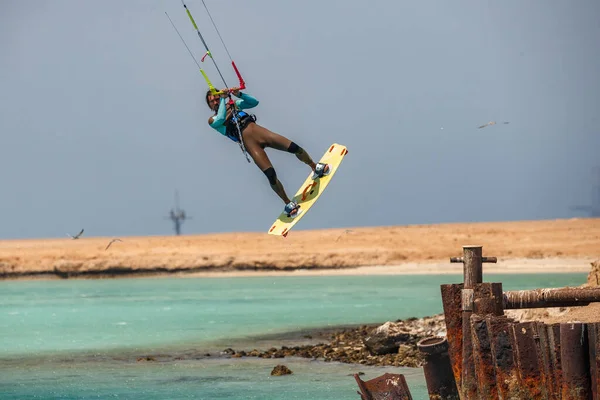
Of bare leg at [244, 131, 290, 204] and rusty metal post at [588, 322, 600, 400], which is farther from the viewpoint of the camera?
bare leg at [244, 131, 290, 204]

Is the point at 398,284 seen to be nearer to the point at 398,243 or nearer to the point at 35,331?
the point at 398,243

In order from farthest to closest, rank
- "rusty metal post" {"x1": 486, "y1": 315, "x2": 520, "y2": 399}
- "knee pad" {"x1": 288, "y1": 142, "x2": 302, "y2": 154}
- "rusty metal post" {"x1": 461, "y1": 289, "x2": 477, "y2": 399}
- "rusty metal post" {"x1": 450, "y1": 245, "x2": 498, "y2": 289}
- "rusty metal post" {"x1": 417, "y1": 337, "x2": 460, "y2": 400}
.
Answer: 1. "knee pad" {"x1": 288, "y1": 142, "x2": 302, "y2": 154}
2. "rusty metal post" {"x1": 417, "y1": 337, "x2": 460, "y2": 400}
3. "rusty metal post" {"x1": 450, "y1": 245, "x2": 498, "y2": 289}
4. "rusty metal post" {"x1": 461, "y1": 289, "x2": 477, "y2": 399}
5. "rusty metal post" {"x1": 486, "y1": 315, "x2": 520, "y2": 399}

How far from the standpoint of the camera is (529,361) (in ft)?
35.4

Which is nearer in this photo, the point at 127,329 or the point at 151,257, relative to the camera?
the point at 127,329

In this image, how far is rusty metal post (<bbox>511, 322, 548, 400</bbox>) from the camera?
1074cm

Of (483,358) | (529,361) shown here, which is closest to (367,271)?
(483,358)

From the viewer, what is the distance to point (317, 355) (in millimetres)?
24891

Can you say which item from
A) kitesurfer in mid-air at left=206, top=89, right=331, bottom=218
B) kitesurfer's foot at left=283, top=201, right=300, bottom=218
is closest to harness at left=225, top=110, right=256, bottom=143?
kitesurfer in mid-air at left=206, top=89, right=331, bottom=218

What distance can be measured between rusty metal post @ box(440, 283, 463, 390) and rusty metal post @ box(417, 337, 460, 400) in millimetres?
267

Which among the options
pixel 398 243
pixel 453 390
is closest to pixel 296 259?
pixel 398 243

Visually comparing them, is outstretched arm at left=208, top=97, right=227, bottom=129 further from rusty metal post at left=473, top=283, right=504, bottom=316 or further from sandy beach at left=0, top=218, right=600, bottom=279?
sandy beach at left=0, top=218, right=600, bottom=279

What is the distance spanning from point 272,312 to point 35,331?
344 inches

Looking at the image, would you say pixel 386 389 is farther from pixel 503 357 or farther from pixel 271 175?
pixel 271 175

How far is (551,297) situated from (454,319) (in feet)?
3.62
